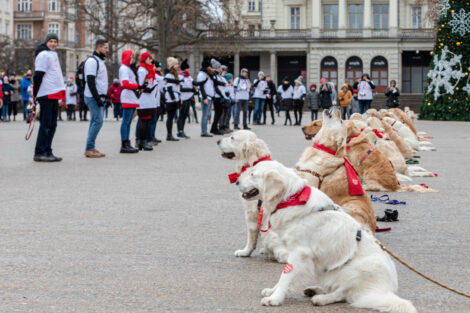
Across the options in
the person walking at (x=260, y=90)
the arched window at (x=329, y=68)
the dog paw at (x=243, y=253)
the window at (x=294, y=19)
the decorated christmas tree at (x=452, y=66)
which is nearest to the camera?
the dog paw at (x=243, y=253)

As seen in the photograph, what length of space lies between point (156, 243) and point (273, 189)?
90.8 inches

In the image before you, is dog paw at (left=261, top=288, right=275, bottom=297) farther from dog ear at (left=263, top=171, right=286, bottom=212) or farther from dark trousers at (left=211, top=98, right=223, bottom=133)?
dark trousers at (left=211, top=98, right=223, bottom=133)

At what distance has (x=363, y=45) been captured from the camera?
277ft

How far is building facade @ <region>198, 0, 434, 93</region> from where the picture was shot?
84188 mm

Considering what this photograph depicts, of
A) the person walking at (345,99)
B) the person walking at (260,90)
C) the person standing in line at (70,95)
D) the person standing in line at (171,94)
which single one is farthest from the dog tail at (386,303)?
the person standing in line at (70,95)

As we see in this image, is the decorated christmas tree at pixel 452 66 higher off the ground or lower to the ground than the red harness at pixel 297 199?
higher

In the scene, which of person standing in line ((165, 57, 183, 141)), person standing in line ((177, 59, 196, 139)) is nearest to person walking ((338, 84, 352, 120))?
person standing in line ((177, 59, 196, 139))

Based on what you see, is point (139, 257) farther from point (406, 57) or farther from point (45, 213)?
point (406, 57)

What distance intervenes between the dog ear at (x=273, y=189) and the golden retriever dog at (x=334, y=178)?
164cm

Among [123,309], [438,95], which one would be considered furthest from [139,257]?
[438,95]

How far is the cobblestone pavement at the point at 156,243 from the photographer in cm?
502

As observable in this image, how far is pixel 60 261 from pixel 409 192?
19.0 ft

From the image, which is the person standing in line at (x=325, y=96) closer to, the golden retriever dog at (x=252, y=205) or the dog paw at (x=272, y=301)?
the golden retriever dog at (x=252, y=205)

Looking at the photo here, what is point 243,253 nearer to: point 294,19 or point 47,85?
point 47,85
